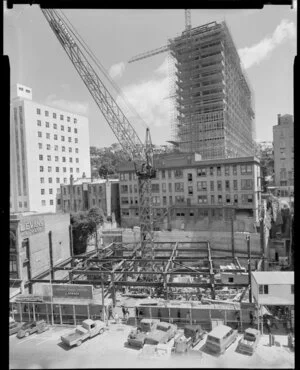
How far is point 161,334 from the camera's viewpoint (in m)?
5.85

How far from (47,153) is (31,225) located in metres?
8.67

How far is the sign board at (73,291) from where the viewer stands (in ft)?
25.1

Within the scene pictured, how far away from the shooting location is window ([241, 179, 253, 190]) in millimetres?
16230

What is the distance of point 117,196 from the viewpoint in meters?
20.4

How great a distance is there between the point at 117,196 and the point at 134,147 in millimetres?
5708

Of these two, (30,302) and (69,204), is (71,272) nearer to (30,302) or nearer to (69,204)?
(30,302)

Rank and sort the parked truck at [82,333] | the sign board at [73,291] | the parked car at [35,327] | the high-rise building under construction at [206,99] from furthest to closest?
the high-rise building under construction at [206,99] → the sign board at [73,291] → the parked car at [35,327] → the parked truck at [82,333]

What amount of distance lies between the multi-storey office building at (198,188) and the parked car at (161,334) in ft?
35.7

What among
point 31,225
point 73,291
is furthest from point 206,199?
point 73,291

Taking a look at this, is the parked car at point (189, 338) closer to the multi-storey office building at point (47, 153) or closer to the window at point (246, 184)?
the window at point (246, 184)

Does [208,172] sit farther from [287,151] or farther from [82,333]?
[287,151]

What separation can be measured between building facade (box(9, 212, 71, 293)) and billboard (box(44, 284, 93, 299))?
1.33m

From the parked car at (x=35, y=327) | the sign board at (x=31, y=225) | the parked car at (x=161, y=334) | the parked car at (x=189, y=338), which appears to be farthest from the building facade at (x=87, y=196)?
the parked car at (x=189, y=338)
